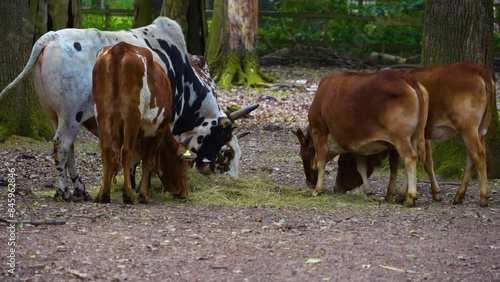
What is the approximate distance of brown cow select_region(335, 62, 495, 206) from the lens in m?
9.55

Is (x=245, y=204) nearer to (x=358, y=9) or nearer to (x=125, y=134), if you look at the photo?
(x=125, y=134)

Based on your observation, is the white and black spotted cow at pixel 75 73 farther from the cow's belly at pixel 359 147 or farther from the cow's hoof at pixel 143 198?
the cow's belly at pixel 359 147

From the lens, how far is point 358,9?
2730 cm

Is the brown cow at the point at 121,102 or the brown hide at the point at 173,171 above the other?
the brown cow at the point at 121,102

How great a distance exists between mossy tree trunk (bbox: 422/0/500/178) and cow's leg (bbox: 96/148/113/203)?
4.42 m

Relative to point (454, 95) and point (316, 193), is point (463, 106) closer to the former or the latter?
point (454, 95)

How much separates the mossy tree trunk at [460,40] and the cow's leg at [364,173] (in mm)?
1486

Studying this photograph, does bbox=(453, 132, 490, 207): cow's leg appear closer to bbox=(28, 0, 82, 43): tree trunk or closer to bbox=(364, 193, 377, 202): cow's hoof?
bbox=(364, 193, 377, 202): cow's hoof

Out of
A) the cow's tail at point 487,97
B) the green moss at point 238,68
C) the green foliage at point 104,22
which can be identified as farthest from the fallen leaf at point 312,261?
the green foliage at point 104,22

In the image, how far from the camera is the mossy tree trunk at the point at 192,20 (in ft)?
67.5

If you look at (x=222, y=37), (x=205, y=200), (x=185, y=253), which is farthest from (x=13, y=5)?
(x=222, y=37)

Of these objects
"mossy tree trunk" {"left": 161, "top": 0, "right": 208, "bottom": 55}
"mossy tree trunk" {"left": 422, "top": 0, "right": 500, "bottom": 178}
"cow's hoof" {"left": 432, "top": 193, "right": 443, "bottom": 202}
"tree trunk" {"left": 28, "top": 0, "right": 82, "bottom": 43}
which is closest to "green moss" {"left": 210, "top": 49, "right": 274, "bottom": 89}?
"mossy tree trunk" {"left": 161, "top": 0, "right": 208, "bottom": 55}

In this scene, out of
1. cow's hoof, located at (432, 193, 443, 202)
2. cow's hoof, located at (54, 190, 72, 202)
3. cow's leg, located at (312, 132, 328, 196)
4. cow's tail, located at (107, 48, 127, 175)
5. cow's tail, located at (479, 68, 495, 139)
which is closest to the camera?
cow's tail, located at (107, 48, 127, 175)

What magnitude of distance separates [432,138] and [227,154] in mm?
2466
